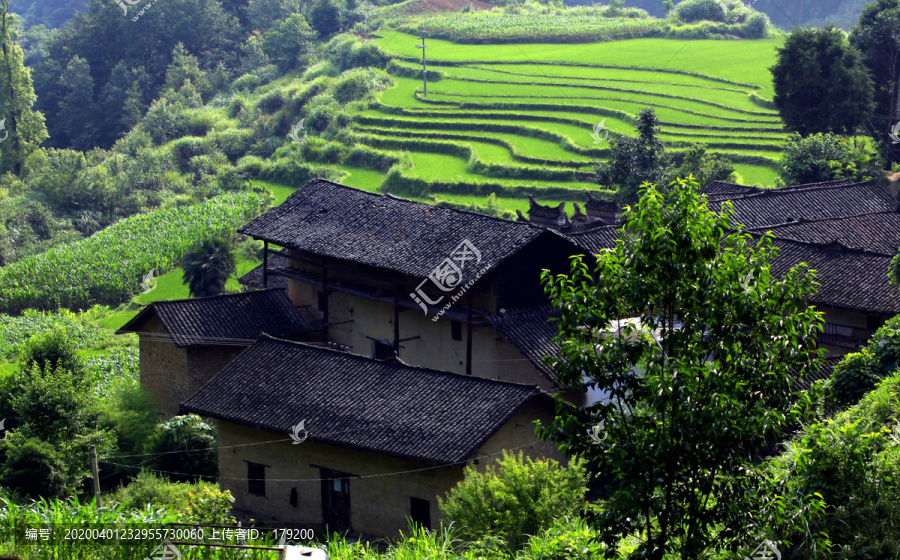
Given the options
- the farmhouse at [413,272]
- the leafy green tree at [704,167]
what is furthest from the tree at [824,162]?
the farmhouse at [413,272]

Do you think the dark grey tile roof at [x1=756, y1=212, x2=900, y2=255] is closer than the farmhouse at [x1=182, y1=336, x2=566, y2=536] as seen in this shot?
No

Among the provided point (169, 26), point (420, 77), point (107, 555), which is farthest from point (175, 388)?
point (169, 26)

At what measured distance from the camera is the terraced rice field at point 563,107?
37500mm

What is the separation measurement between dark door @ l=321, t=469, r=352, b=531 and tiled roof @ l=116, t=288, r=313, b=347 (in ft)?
20.5

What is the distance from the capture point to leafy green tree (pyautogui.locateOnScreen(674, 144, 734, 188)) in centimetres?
3350

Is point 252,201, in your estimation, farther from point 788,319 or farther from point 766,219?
point 788,319

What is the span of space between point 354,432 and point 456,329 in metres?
5.89

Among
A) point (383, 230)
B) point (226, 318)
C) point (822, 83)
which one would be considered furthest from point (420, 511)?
point (822, 83)

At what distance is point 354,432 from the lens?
16078 millimetres

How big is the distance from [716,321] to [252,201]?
34.5 metres

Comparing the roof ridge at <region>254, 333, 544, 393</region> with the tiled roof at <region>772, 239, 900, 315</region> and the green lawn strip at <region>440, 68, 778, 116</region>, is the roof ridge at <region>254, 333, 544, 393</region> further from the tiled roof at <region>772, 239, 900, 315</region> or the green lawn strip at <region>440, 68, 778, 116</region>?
the green lawn strip at <region>440, 68, 778, 116</region>

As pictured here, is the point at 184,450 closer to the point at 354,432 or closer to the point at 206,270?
the point at 354,432

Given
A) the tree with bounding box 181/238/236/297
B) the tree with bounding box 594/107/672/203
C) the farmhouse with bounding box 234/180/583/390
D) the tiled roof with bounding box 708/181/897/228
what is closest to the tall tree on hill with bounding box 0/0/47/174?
the tree with bounding box 181/238/236/297

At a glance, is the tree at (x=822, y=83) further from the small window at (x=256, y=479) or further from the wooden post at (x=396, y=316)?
the small window at (x=256, y=479)
